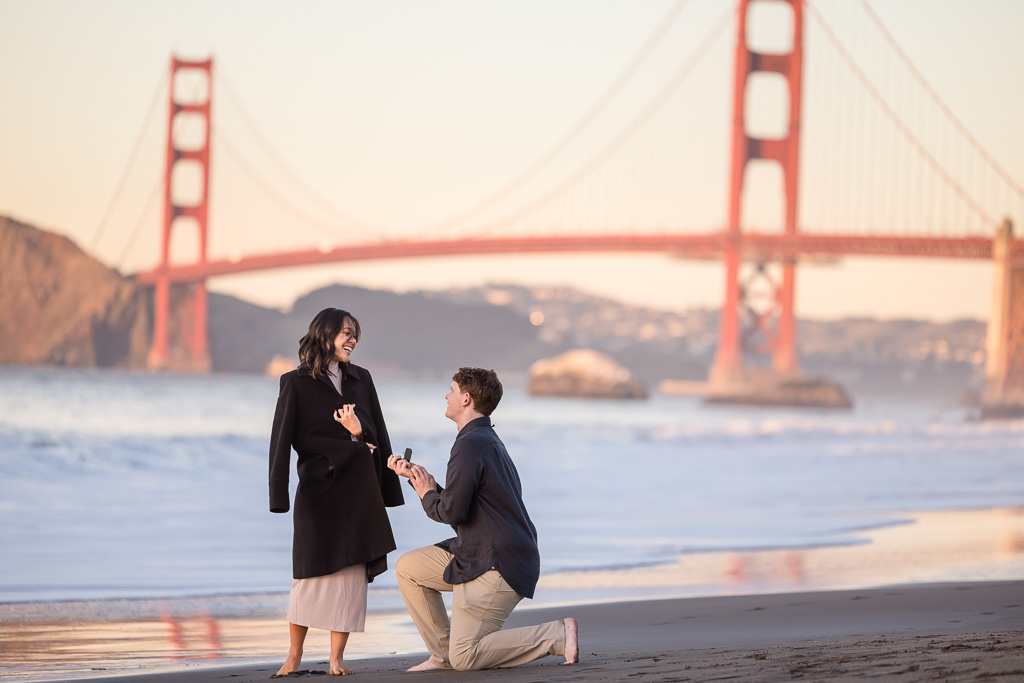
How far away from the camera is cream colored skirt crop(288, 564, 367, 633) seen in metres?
3.05

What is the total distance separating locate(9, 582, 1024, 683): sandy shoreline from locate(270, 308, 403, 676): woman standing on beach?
148mm

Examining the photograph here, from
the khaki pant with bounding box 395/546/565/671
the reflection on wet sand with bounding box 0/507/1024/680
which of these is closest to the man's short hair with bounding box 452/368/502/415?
the khaki pant with bounding box 395/546/565/671

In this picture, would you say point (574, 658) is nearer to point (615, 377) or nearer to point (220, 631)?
point (220, 631)

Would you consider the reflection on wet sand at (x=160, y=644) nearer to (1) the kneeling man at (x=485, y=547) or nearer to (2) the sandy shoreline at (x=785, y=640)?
(2) the sandy shoreline at (x=785, y=640)

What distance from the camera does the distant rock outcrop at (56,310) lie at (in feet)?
138

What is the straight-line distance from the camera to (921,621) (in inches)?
148

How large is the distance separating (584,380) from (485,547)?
43074mm

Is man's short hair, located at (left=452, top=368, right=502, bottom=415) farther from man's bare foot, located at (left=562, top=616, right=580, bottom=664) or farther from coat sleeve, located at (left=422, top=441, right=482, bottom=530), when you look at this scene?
man's bare foot, located at (left=562, top=616, right=580, bottom=664)

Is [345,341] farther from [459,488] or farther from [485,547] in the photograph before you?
[485,547]

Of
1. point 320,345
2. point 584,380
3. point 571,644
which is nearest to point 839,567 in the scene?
point 571,644

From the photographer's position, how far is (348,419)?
304cm

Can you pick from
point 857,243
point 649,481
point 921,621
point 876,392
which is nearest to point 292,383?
point 921,621

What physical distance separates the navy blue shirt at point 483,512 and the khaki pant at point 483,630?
0.03m

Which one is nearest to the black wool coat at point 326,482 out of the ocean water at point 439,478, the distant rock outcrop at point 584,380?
the ocean water at point 439,478
